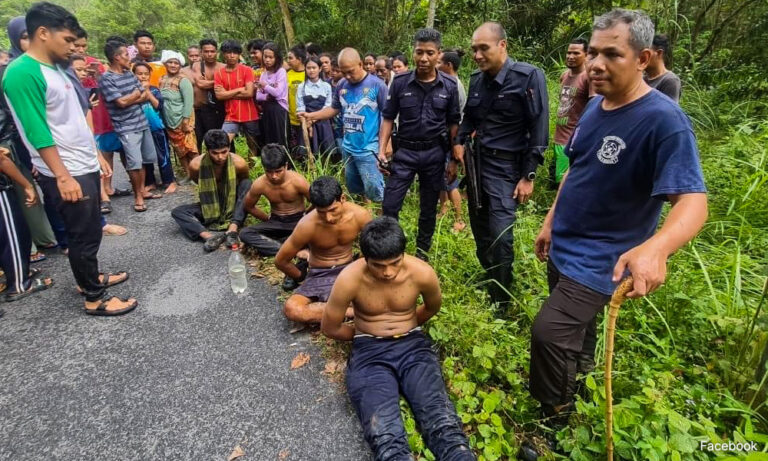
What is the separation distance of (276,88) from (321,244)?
3581 mm

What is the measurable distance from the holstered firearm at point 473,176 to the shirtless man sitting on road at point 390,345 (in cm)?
88

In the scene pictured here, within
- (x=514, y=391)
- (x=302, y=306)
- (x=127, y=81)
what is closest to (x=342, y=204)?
(x=302, y=306)

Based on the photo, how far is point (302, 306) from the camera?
3.00 metres

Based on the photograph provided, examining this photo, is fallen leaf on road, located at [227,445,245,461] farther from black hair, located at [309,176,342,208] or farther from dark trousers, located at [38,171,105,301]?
dark trousers, located at [38,171,105,301]

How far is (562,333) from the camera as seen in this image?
5.77ft

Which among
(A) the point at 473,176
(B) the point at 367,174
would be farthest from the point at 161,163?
(A) the point at 473,176

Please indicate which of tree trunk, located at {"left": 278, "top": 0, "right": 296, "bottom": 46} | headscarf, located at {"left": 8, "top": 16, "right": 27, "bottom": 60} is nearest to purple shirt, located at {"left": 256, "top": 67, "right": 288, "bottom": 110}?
headscarf, located at {"left": 8, "top": 16, "right": 27, "bottom": 60}

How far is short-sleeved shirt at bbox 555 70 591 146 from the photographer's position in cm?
413

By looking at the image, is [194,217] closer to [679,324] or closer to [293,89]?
[293,89]

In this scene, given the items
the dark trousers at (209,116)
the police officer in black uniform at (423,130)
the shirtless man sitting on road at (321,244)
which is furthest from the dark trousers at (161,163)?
the police officer in black uniform at (423,130)

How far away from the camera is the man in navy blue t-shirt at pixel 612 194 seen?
1421mm

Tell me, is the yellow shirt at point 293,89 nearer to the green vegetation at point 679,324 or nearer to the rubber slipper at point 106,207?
the green vegetation at point 679,324

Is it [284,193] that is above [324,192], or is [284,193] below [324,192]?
A: below

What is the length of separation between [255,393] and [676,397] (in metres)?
2.25
